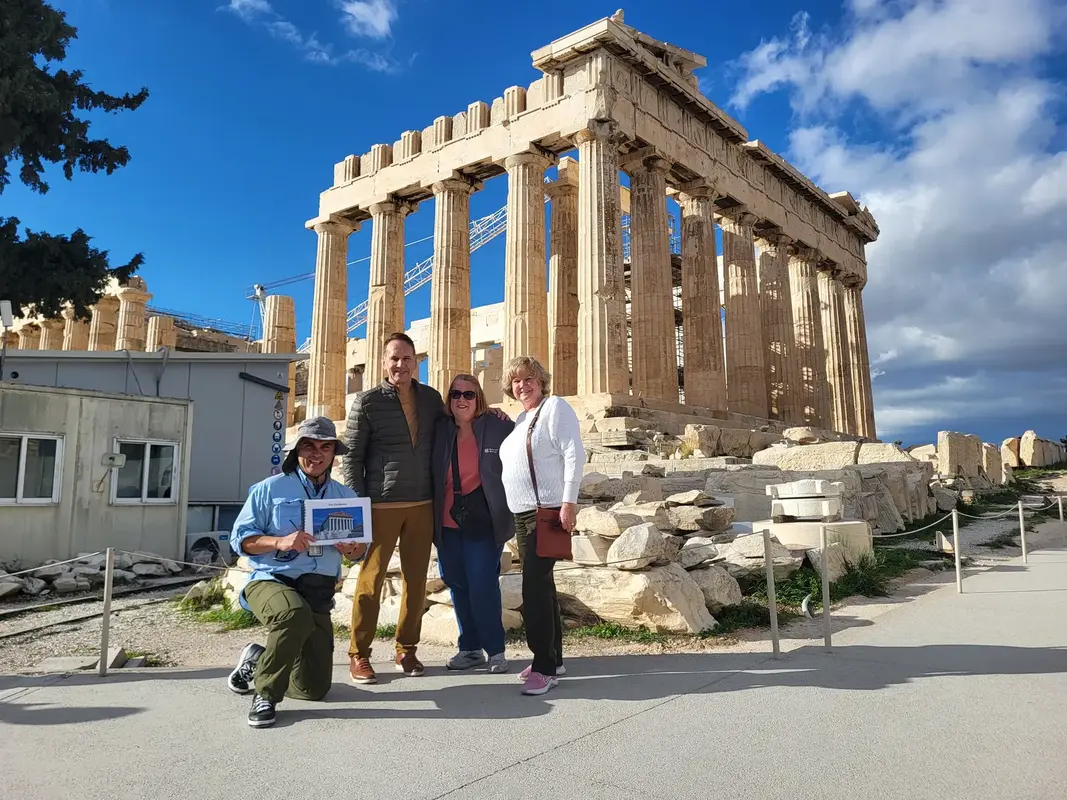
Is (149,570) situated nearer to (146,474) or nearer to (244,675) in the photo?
(146,474)

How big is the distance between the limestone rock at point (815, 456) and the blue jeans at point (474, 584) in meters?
14.3

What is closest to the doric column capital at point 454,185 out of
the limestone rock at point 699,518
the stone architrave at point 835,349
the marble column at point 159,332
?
the stone architrave at point 835,349

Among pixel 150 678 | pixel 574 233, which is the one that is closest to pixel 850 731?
pixel 150 678

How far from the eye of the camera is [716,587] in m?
6.78

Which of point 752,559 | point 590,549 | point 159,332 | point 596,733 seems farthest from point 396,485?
point 159,332

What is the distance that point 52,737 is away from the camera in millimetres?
3721

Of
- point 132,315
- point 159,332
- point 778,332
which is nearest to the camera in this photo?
point 778,332

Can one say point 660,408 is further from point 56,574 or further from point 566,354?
point 56,574

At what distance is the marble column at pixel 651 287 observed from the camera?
79.6 ft

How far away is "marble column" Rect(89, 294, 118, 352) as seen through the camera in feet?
122

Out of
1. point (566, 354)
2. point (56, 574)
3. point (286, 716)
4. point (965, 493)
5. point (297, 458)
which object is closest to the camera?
point (286, 716)

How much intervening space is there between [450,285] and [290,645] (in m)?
22.1

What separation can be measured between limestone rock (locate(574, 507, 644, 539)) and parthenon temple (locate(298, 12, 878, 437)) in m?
12.9

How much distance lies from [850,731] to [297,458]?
3.24m
